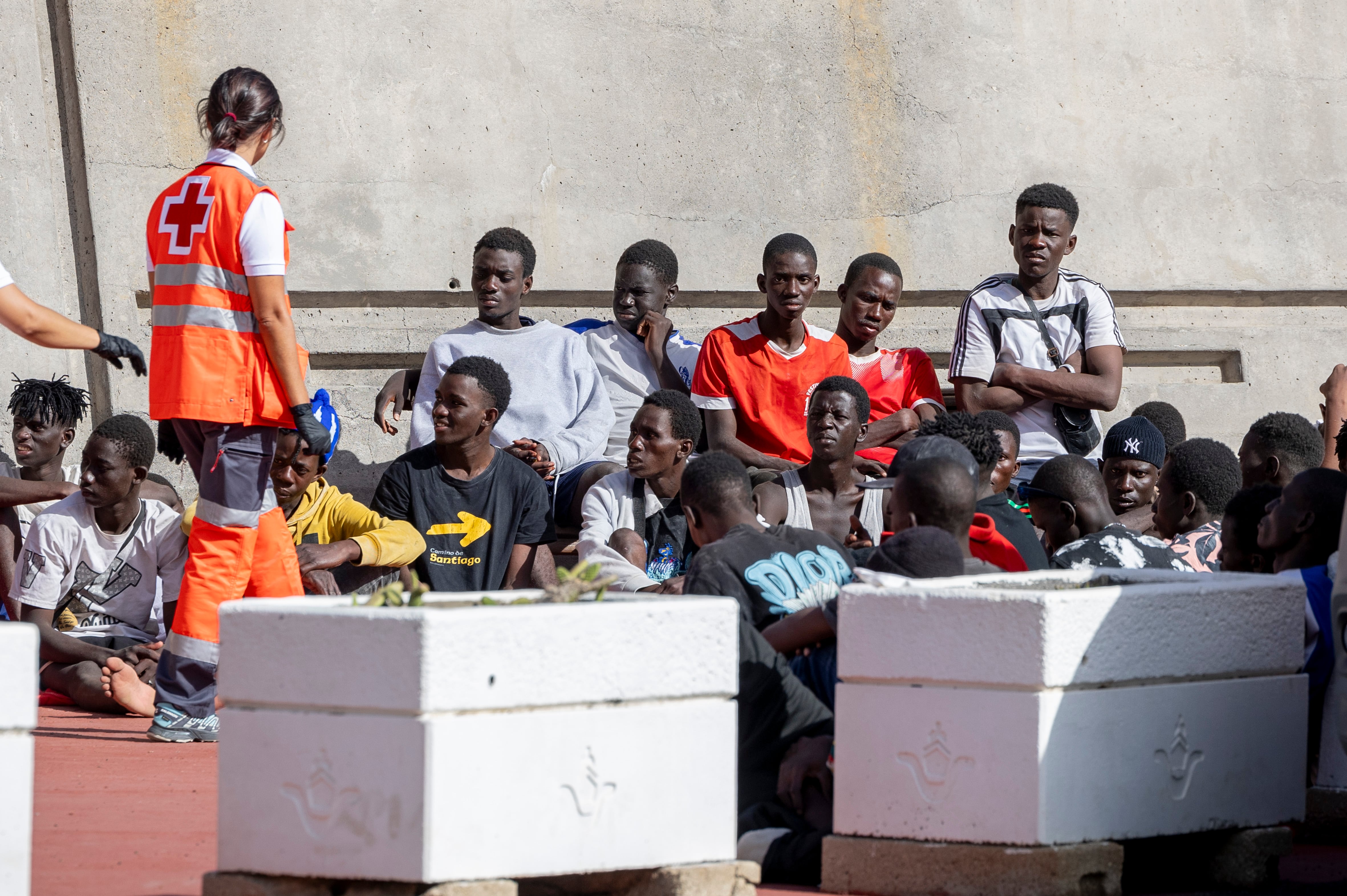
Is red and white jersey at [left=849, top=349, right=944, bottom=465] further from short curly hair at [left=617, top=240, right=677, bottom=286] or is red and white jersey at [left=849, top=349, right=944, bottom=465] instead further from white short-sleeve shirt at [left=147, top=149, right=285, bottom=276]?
white short-sleeve shirt at [left=147, top=149, right=285, bottom=276]

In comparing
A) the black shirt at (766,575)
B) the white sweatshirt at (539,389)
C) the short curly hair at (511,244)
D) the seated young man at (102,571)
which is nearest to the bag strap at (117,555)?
the seated young man at (102,571)

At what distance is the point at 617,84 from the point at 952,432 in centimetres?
441

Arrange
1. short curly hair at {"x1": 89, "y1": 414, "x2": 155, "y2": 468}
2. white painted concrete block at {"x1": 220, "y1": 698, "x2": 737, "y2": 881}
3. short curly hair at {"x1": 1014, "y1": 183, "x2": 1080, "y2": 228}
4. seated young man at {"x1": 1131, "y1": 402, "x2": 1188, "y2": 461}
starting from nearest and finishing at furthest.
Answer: white painted concrete block at {"x1": 220, "y1": 698, "x2": 737, "y2": 881}, short curly hair at {"x1": 89, "y1": 414, "x2": 155, "y2": 468}, short curly hair at {"x1": 1014, "y1": 183, "x2": 1080, "y2": 228}, seated young man at {"x1": 1131, "y1": 402, "x2": 1188, "y2": 461}

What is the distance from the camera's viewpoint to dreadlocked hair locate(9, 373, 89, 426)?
23.8 feet

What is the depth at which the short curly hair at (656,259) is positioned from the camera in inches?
317

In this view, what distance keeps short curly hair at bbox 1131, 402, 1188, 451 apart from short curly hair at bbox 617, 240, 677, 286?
2.51 meters

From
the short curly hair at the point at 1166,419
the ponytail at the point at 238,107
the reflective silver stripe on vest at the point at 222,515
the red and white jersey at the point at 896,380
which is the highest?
the ponytail at the point at 238,107

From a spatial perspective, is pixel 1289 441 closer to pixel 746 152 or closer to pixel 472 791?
pixel 746 152

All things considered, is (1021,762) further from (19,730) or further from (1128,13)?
(1128,13)

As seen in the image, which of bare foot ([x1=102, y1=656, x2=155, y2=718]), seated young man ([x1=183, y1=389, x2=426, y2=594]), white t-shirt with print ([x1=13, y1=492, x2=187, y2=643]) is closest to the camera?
bare foot ([x1=102, y1=656, x2=155, y2=718])

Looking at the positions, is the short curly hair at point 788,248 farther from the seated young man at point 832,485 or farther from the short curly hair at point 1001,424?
the short curly hair at point 1001,424

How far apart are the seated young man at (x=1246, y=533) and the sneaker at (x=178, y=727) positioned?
3.46 meters

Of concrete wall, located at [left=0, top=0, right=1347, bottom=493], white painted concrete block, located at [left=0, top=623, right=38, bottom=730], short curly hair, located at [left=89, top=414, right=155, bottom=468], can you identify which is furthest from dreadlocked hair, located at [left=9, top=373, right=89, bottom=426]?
white painted concrete block, located at [left=0, top=623, right=38, bottom=730]

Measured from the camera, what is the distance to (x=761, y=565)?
14.6 feet
